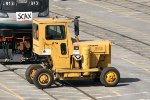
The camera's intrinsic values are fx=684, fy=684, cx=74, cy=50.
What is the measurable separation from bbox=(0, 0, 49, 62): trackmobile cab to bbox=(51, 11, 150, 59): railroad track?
7.05 meters

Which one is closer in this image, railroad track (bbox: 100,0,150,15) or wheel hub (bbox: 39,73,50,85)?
wheel hub (bbox: 39,73,50,85)

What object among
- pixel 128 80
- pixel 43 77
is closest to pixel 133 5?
pixel 128 80

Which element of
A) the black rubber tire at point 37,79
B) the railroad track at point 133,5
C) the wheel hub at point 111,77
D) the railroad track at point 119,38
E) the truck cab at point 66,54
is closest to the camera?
the black rubber tire at point 37,79

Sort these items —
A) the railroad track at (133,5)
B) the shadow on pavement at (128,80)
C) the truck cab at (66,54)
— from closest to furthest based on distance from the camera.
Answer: the truck cab at (66,54), the shadow on pavement at (128,80), the railroad track at (133,5)

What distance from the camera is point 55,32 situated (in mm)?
28344

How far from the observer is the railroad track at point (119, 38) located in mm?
39188

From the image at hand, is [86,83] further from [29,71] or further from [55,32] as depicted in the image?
[55,32]

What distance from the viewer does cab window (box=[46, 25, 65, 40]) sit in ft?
92.8

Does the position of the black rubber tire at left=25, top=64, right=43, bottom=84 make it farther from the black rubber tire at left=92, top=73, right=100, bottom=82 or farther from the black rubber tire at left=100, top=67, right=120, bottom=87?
the black rubber tire at left=100, top=67, right=120, bottom=87

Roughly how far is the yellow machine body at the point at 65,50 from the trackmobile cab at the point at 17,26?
16.0ft

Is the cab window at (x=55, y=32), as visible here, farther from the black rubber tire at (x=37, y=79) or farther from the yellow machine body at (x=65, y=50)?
the black rubber tire at (x=37, y=79)

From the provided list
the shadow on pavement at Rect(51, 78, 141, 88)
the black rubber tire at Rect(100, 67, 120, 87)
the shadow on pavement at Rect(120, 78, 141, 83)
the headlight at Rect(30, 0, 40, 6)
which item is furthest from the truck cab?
the headlight at Rect(30, 0, 40, 6)

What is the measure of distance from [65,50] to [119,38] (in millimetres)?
14897

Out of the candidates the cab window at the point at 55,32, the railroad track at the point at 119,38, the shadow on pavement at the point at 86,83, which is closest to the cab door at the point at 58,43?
the cab window at the point at 55,32
